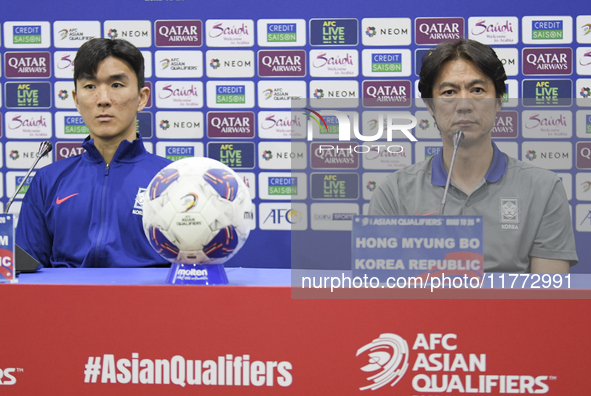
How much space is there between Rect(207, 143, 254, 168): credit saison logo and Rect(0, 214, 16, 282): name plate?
160 centimetres

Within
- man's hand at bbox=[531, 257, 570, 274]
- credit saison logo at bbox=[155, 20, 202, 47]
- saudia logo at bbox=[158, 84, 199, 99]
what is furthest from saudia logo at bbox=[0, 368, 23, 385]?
credit saison logo at bbox=[155, 20, 202, 47]

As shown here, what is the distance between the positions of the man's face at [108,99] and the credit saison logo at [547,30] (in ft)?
6.22

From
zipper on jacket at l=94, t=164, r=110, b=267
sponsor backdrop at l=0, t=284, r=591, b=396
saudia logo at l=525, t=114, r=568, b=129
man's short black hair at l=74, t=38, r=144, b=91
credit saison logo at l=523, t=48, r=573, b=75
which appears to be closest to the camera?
sponsor backdrop at l=0, t=284, r=591, b=396

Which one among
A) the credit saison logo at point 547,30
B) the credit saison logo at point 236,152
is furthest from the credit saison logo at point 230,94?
the credit saison logo at point 547,30

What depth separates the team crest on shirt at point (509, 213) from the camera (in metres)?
1.11

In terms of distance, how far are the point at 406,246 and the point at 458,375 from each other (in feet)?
0.74

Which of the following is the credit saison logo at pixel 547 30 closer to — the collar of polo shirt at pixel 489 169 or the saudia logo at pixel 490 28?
the saudia logo at pixel 490 28

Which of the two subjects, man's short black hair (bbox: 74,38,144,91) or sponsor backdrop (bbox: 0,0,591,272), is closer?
man's short black hair (bbox: 74,38,144,91)

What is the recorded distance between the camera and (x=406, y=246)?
2.79 ft

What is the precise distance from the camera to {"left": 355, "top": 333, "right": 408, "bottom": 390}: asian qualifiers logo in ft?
2.65

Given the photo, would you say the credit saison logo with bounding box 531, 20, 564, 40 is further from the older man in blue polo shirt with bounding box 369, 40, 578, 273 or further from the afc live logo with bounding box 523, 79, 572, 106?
the older man in blue polo shirt with bounding box 369, 40, 578, 273

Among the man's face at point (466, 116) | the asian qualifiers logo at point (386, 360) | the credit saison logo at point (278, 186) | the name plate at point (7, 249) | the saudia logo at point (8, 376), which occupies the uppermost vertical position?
the man's face at point (466, 116)

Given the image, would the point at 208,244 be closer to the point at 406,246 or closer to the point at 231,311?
the point at 231,311

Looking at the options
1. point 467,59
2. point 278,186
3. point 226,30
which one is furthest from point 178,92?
point 467,59
